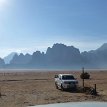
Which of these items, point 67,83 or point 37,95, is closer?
point 37,95

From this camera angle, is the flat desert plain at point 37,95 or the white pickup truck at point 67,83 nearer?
the flat desert plain at point 37,95

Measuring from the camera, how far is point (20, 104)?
22.7 m

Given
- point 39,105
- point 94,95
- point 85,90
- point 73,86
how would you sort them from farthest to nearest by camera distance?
1. point 73,86
2. point 85,90
3. point 94,95
4. point 39,105

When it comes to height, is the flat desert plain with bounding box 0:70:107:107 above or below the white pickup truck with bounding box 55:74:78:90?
below

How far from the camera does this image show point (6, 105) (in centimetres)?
2248

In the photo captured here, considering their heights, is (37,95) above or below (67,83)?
below

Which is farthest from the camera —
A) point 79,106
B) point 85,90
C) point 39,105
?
point 85,90

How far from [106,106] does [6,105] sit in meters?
7.11

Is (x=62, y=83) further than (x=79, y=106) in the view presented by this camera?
Yes

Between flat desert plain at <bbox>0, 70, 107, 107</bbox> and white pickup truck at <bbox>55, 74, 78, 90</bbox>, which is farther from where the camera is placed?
white pickup truck at <bbox>55, 74, 78, 90</bbox>

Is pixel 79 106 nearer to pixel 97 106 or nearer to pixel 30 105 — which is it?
pixel 97 106

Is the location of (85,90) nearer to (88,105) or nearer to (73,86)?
(73,86)

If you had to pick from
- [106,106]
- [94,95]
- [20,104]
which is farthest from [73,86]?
[106,106]

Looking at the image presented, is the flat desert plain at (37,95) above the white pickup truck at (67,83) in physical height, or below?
below
